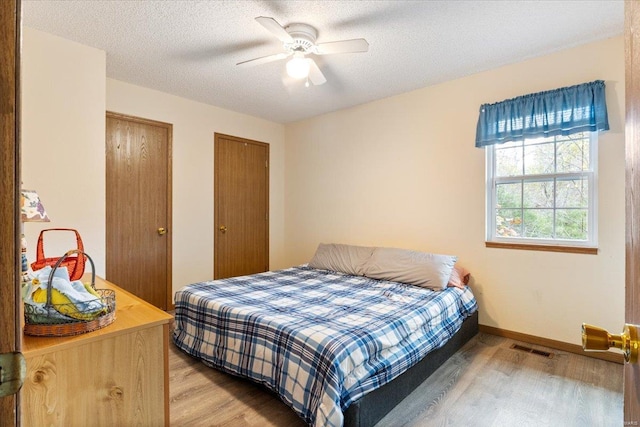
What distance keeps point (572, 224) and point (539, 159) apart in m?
0.61

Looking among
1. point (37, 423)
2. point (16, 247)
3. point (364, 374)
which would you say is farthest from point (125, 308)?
point (364, 374)

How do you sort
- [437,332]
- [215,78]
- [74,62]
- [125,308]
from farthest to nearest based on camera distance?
Answer: [215,78] → [74,62] → [437,332] → [125,308]

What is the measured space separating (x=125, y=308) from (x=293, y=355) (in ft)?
2.85

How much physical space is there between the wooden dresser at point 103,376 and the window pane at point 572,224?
2.96 metres

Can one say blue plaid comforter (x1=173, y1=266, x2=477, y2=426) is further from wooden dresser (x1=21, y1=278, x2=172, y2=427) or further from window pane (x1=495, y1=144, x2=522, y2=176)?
window pane (x1=495, y1=144, x2=522, y2=176)

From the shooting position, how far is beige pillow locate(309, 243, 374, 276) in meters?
3.34

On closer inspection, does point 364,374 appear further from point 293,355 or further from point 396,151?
point 396,151

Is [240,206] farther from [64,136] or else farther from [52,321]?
[52,321]

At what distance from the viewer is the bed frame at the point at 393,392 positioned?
5.18 ft

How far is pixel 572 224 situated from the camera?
260cm

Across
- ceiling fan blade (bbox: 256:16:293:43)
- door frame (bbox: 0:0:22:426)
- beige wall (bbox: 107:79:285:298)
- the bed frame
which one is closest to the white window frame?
the bed frame

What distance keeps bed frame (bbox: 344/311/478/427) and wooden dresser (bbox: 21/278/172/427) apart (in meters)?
0.87

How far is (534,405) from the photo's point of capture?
6.27 feet

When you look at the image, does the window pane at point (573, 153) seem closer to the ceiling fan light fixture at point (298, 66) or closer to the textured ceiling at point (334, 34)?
the textured ceiling at point (334, 34)
